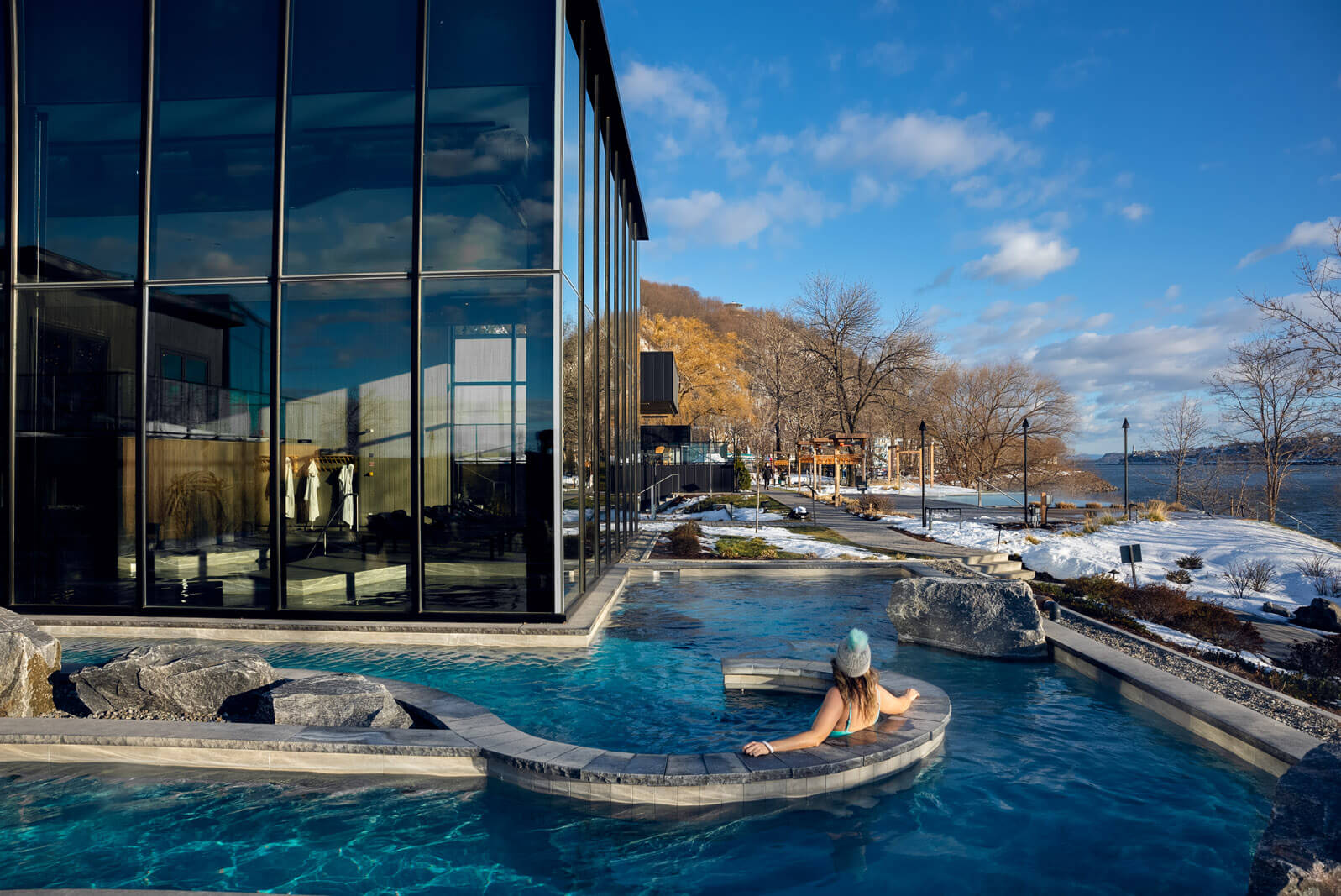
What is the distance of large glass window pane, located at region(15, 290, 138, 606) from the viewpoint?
8.85m

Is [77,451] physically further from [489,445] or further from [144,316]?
[489,445]

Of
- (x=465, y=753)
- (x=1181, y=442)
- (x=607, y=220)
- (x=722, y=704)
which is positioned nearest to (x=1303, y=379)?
(x=1181, y=442)

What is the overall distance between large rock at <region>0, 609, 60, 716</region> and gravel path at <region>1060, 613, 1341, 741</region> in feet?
30.4

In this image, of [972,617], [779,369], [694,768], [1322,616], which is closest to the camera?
[694,768]

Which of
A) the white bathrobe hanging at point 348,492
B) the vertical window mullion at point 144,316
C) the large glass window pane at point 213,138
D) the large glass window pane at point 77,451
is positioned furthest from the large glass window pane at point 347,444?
the large glass window pane at point 77,451

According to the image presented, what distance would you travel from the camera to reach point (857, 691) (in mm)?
5211

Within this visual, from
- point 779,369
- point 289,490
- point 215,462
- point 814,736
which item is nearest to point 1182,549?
point 814,736

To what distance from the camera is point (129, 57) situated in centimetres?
903

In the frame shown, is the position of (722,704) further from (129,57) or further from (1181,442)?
(1181,442)

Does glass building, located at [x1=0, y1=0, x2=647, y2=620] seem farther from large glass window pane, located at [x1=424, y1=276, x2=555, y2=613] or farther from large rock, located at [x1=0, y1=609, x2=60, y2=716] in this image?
large rock, located at [x1=0, y1=609, x2=60, y2=716]

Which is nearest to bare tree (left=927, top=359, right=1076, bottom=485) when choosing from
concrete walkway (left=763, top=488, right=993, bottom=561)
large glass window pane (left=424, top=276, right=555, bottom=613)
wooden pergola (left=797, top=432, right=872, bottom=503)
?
wooden pergola (left=797, top=432, right=872, bottom=503)

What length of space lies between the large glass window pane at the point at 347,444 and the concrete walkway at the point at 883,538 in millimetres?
10511

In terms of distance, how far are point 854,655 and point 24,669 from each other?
20.4 feet

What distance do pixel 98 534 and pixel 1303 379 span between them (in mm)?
27393
